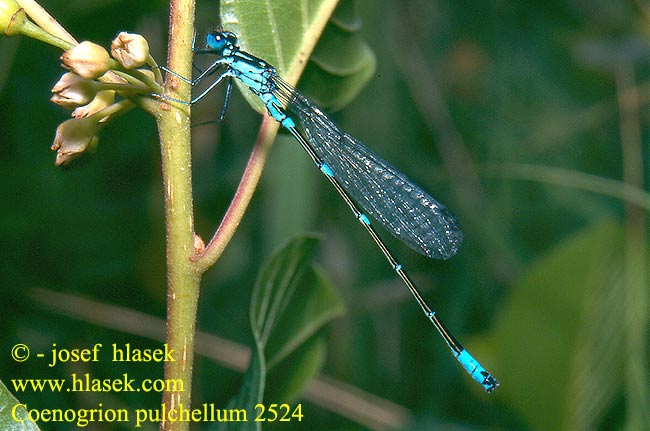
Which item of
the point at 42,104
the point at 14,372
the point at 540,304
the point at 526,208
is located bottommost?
the point at 14,372

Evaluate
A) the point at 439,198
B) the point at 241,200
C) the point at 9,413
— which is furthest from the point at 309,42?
the point at 439,198

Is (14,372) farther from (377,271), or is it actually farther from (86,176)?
(377,271)

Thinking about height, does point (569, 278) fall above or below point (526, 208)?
below

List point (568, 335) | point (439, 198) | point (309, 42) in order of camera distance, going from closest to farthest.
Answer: point (309, 42), point (568, 335), point (439, 198)

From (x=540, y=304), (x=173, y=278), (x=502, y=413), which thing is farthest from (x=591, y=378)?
(x=173, y=278)

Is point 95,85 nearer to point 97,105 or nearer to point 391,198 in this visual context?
point 97,105

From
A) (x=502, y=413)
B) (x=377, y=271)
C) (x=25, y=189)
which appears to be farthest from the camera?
(x=377, y=271)

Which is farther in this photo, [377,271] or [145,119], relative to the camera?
[377,271]
